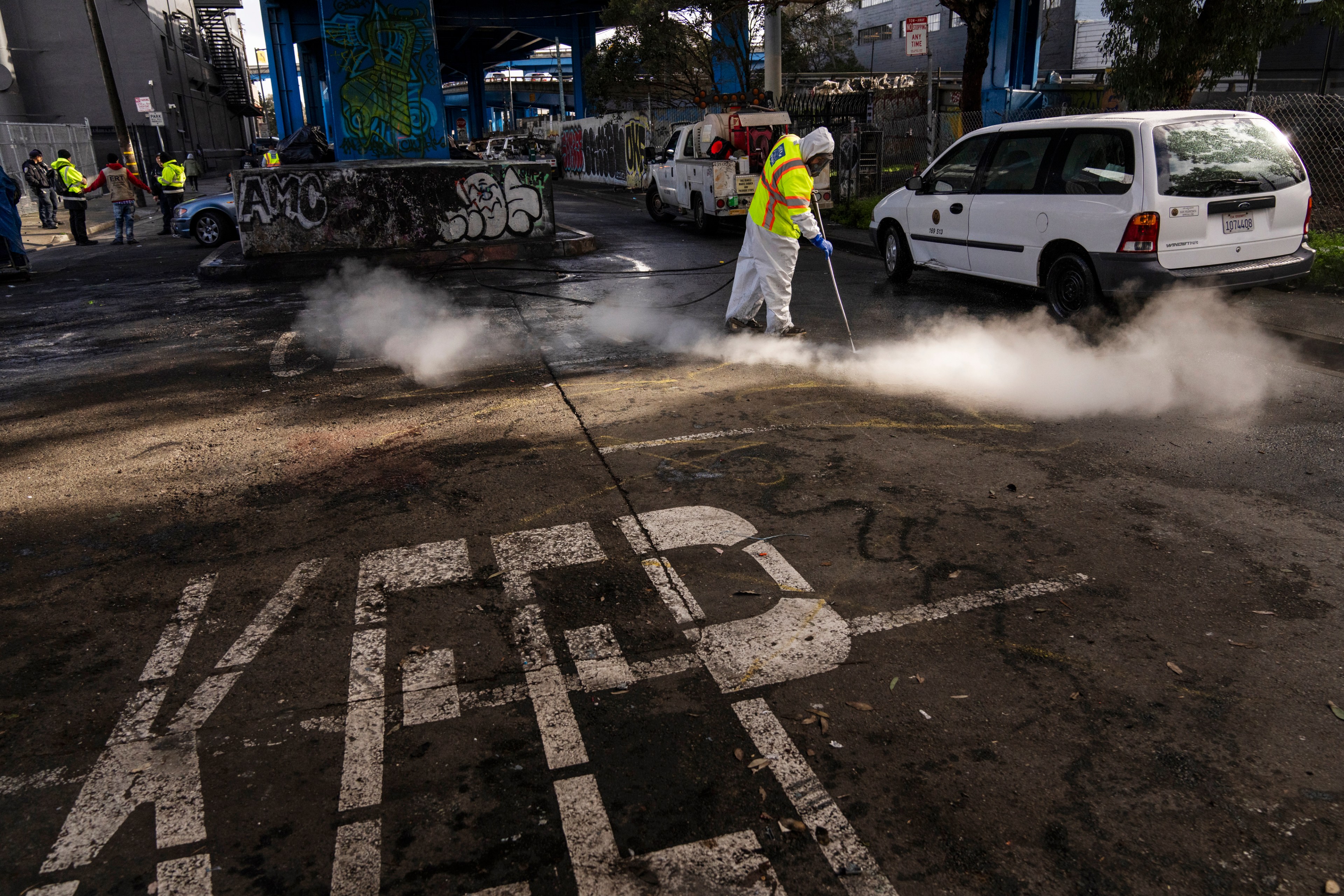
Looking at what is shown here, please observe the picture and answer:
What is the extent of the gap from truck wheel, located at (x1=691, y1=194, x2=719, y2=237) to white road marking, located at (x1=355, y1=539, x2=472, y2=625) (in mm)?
13457

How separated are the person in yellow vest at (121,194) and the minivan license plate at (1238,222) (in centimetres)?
1846

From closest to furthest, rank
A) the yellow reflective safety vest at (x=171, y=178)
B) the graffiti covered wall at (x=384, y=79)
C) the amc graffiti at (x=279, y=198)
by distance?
the amc graffiti at (x=279, y=198), the graffiti covered wall at (x=384, y=79), the yellow reflective safety vest at (x=171, y=178)

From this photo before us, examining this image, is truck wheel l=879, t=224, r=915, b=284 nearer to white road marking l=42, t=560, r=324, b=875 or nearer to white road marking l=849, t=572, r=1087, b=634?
white road marking l=849, t=572, r=1087, b=634

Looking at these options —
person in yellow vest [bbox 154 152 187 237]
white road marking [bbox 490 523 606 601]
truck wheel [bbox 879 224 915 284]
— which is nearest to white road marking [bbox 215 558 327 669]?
white road marking [bbox 490 523 606 601]

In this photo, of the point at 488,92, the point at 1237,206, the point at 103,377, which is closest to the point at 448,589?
the point at 103,377

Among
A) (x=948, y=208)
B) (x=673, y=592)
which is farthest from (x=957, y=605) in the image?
(x=948, y=208)

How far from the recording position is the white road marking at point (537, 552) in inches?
155

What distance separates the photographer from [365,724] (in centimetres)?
301

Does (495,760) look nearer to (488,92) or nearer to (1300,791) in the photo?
(1300,791)

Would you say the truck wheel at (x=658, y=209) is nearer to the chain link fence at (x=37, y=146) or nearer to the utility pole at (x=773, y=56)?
the utility pole at (x=773, y=56)

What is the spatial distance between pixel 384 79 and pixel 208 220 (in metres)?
4.40

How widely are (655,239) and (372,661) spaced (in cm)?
1421

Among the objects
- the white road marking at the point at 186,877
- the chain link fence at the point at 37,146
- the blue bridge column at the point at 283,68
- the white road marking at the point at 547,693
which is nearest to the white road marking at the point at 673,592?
the white road marking at the point at 547,693

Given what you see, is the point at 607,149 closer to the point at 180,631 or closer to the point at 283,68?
the point at 283,68
